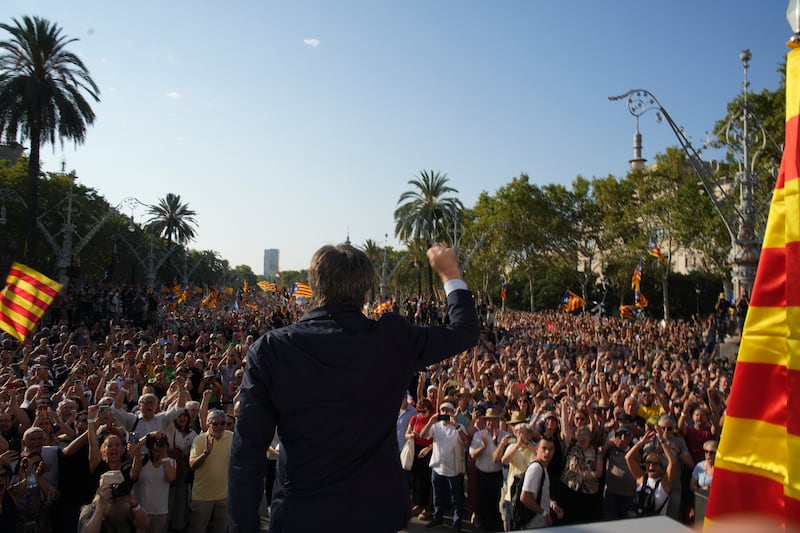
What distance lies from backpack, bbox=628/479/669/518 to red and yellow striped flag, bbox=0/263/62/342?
25.7 feet

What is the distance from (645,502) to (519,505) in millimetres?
1226

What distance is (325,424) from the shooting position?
6.85 feet

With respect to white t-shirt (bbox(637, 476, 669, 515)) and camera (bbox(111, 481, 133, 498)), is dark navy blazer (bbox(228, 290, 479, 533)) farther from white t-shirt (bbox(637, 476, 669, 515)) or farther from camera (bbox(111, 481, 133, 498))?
white t-shirt (bbox(637, 476, 669, 515))

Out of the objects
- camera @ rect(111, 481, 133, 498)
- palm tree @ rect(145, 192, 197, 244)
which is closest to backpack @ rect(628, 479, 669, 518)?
camera @ rect(111, 481, 133, 498)

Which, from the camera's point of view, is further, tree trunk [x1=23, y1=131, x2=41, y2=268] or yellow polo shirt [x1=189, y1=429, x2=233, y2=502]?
tree trunk [x1=23, y1=131, x2=41, y2=268]

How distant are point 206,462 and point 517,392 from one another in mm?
5477

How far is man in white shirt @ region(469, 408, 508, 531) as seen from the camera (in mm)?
7445

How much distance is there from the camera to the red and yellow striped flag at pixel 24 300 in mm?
9000

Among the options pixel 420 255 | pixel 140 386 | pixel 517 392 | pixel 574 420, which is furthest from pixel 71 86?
pixel 420 255

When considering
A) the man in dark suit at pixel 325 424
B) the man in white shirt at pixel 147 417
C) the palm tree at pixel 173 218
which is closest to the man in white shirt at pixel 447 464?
the man in white shirt at pixel 147 417

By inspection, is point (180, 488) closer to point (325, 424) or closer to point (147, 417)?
point (147, 417)

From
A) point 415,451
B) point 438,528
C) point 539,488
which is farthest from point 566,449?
point 415,451

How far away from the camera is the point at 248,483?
1.98m

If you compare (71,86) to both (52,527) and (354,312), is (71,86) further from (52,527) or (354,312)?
(354,312)
